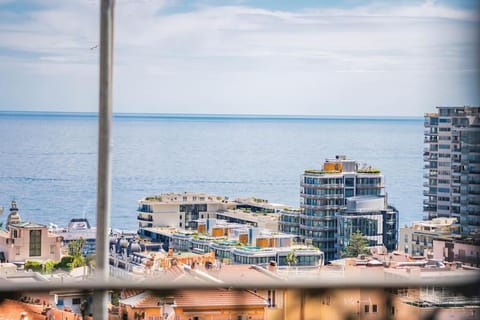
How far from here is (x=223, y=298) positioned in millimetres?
1804

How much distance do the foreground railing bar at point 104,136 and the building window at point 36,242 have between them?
186 cm

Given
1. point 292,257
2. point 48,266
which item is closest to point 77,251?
point 48,266

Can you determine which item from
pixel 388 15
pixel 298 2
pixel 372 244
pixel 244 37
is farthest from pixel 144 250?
pixel 388 15

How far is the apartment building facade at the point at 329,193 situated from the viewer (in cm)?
504

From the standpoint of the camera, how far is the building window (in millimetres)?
3991

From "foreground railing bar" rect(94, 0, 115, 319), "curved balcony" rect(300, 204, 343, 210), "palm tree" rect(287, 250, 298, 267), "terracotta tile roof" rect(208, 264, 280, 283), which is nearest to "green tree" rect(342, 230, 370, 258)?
"curved balcony" rect(300, 204, 343, 210)

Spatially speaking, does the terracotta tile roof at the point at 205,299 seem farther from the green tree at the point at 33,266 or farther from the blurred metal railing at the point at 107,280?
the green tree at the point at 33,266

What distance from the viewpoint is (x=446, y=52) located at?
6414mm

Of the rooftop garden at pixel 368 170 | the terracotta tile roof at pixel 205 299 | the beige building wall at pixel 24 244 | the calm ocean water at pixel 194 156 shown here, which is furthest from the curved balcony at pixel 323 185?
the terracotta tile roof at pixel 205 299

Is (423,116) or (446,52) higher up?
(446,52)

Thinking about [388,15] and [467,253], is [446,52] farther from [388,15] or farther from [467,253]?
[467,253]

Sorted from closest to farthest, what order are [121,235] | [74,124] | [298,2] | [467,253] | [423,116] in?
[467,253]
[121,235]
[74,124]
[423,116]
[298,2]

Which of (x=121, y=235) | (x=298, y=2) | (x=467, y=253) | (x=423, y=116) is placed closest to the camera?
(x=467, y=253)

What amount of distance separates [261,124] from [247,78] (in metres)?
0.36
